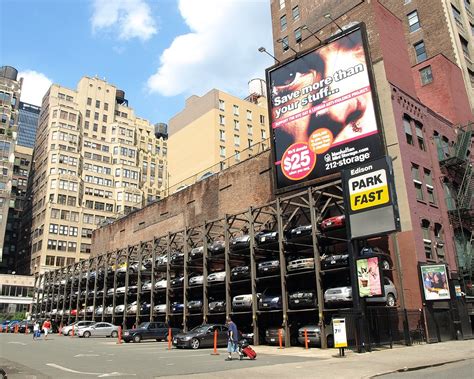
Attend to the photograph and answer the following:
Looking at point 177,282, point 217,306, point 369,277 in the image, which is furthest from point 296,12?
point 369,277

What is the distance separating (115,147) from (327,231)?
102 m

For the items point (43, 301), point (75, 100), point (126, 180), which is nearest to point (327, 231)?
Result: point (43, 301)

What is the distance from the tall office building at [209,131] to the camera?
80875 mm

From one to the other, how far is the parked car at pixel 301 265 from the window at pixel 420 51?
2866 cm

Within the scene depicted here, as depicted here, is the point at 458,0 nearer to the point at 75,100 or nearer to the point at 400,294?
the point at 400,294

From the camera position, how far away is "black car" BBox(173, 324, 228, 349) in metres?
25.2

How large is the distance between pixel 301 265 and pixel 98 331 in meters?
21.7

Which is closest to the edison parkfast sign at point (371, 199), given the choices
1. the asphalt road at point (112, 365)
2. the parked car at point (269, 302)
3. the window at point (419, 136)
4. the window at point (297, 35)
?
the asphalt road at point (112, 365)

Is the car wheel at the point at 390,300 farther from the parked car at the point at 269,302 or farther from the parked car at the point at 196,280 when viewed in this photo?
the parked car at the point at 196,280

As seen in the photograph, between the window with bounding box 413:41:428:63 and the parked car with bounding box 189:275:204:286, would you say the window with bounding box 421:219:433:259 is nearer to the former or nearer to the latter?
the parked car with bounding box 189:275:204:286

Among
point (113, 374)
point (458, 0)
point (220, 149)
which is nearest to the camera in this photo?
point (113, 374)

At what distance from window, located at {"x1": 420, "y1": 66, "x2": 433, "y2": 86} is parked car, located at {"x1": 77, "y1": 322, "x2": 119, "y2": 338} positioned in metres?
37.7

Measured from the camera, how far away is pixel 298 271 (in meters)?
27.4

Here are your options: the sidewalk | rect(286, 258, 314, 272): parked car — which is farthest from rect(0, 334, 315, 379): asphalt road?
rect(286, 258, 314, 272): parked car
